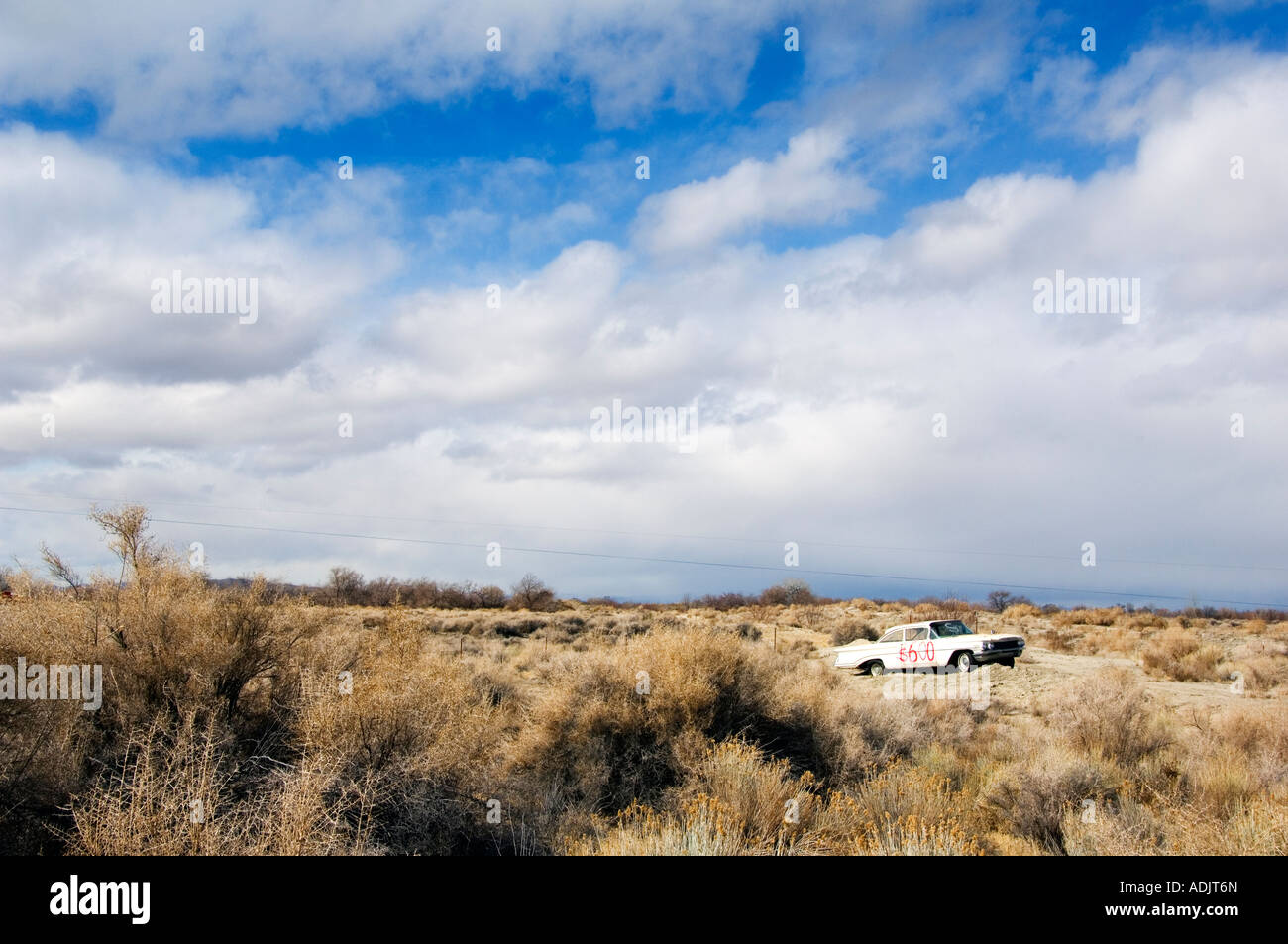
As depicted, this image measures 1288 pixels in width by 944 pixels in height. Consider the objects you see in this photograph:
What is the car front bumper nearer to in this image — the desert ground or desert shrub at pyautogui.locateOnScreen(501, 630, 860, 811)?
the desert ground

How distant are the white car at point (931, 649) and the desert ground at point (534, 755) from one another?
6.11 meters

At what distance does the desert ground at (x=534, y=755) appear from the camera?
624 cm

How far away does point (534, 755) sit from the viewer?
9.88 meters

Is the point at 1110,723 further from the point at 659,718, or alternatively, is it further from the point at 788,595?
the point at 788,595

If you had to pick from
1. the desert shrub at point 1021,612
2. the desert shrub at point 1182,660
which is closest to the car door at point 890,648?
the desert shrub at point 1182,660

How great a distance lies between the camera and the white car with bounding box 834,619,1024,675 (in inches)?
752

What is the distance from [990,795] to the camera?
872 centimetres

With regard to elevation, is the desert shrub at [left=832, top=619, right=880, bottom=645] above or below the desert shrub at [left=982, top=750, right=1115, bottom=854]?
below

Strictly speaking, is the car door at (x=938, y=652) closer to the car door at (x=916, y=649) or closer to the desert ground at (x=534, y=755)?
the car door at (x=916, y=649)

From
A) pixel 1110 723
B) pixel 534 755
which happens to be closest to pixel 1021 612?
pixel 1110 723

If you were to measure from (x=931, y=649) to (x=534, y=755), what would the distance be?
1395 cm

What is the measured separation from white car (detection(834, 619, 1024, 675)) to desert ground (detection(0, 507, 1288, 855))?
6113mm

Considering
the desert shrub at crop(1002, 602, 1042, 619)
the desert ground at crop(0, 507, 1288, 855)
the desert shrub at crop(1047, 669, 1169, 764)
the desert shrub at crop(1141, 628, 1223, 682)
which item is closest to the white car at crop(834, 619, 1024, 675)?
the desert shrub at crop(1141, 628, 1223, 682)

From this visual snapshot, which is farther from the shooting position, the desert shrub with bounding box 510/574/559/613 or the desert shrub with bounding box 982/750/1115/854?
the desert shrub with bounding box 510/574/559/613
